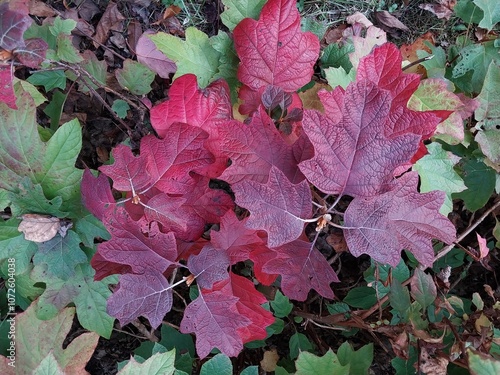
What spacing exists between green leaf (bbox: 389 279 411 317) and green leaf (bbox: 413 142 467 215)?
1.06 feet

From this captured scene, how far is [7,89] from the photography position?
3.79 feet

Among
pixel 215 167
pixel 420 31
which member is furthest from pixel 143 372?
pixel 420 31

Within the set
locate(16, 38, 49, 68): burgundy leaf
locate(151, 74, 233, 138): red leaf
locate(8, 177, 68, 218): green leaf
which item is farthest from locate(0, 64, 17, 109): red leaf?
locate(151, 74, 233, 138): red leaf

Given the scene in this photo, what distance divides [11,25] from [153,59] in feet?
2.07

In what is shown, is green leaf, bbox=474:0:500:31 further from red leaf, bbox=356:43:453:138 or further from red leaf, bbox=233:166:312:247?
red leaf, bbox=233:166:312:247

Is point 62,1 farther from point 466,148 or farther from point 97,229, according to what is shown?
point 466,148

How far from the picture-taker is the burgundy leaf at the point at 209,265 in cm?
108

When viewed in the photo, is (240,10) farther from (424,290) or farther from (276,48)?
(424,290)

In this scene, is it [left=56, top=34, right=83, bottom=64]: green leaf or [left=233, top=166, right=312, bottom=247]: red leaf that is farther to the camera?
[left=56, top=34, right=83, bottom=64]: green leaf

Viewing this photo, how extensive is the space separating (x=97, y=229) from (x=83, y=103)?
0.79 meters

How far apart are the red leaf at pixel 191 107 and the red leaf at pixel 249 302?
0.41m

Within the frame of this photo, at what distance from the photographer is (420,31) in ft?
6.75

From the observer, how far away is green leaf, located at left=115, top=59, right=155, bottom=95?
160 centimetres

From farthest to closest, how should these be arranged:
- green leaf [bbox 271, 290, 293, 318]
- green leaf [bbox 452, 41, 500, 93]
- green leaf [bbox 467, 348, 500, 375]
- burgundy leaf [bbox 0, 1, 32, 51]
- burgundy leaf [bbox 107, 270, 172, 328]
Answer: green leaf [bbox 452, 41, 500, 93] → green leaf [bbox 271, 290, 293, 318] → burgundy leaf [bbox 0, 1, 32, 51] → burgundy leaf [bbox 107, 270, 172, 328] → green leaf [bbox 467, 348, 500, 375]
